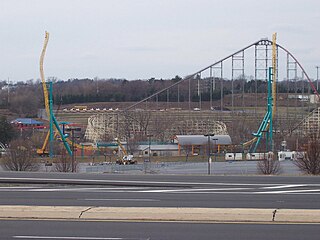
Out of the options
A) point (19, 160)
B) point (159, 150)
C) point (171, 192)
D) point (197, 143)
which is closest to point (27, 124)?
point (159, 150)

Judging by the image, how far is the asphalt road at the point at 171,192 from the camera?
57.1 ft

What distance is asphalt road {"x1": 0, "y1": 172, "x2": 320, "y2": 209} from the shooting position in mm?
17391

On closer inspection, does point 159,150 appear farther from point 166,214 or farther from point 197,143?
point 166,214

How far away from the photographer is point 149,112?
6988 cm

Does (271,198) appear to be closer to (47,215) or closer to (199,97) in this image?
(47,215)

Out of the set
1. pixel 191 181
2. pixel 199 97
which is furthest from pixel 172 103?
pixel 191 181

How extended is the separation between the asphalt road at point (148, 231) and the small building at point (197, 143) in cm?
5294

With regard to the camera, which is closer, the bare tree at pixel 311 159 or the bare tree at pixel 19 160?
the bare tree at pixel 311 159

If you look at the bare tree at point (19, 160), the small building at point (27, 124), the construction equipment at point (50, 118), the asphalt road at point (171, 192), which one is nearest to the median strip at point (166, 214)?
the asphalt road at point (171, 192)

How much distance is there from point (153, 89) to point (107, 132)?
32.8m

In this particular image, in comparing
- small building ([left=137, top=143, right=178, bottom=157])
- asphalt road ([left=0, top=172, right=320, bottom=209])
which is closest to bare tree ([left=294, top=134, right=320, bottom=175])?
asphalt road ([left=0, top=172, right=320, bottom=209])

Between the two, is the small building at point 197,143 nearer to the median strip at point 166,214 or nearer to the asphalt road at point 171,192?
the asphalt road at point 171,192

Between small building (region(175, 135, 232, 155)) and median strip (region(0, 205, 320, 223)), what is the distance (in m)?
51.0

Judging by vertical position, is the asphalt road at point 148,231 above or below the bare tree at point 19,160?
above
